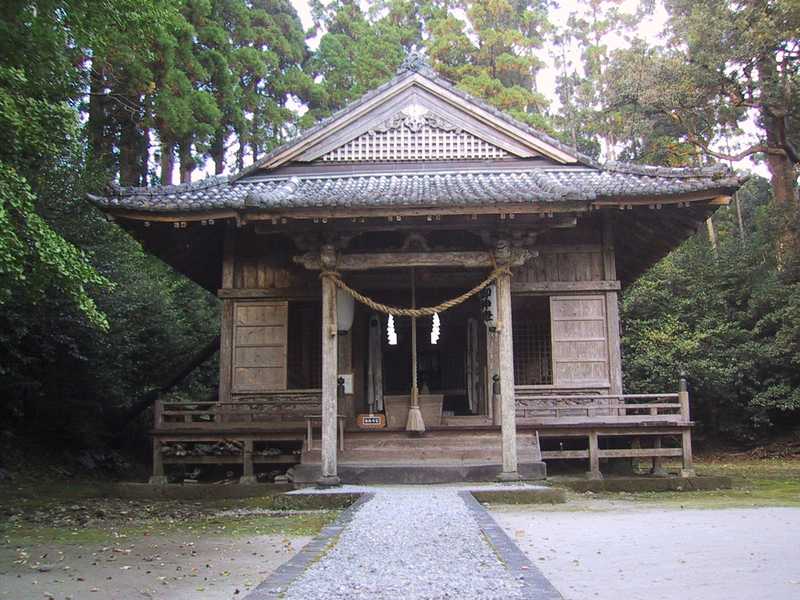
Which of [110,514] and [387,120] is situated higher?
[387,120]

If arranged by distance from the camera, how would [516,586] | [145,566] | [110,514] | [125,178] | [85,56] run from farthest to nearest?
[125,178], [85,56], [110,514], [145,566], [516,586]

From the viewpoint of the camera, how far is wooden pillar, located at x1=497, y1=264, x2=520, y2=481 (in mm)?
10633

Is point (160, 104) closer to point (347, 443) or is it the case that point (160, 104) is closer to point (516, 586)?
point (347, 443)

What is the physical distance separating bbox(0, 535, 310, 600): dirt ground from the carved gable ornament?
8.73 meters

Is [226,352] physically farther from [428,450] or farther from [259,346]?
[428,450]

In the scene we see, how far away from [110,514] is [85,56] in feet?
36.7

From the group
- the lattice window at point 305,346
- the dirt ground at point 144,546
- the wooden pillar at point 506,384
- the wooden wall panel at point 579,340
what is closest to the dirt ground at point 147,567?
the dirt ground at point 144,546

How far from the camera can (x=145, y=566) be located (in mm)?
6406

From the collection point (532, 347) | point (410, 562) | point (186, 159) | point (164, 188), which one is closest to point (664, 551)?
point (410, 562)

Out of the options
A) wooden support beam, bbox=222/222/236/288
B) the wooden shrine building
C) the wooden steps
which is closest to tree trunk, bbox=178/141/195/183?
the wooden shrine building

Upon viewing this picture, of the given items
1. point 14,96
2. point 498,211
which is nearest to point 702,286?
point 498,211

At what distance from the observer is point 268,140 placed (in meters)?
28.8

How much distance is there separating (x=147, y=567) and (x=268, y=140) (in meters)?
24.2

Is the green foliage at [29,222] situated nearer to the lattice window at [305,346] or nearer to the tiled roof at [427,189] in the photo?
the tiled roof at [427,189]
